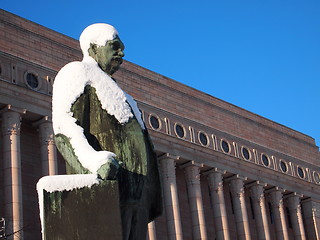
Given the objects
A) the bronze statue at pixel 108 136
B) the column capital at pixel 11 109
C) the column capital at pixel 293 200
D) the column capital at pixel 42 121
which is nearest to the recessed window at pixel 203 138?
the column capital at pixel 293 200

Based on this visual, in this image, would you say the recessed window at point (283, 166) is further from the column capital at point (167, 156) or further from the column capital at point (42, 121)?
the column capital at point (42, 121)

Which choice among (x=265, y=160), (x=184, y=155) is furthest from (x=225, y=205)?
(x=184, y=155)

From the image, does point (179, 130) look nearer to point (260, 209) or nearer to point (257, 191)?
point (257, 191)

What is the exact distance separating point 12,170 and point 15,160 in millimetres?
510

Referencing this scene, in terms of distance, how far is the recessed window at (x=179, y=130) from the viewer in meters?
37.4

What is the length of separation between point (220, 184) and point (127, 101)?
3362 cm

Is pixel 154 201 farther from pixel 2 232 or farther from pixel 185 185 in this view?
pixel 185 185


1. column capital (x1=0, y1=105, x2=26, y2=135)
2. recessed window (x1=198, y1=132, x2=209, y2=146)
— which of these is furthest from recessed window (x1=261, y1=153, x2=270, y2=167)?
column capital (x1=0, y1=105, x2=26, y2=135)

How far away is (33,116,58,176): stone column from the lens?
29.8m

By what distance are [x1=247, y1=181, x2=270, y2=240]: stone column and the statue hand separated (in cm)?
3678

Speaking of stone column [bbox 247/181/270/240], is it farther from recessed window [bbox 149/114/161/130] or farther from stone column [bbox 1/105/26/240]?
stone column [bbox 1/105/26/240]

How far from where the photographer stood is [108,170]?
16.2 feet

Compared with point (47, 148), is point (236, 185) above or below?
above

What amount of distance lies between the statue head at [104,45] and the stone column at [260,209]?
36.0 m
